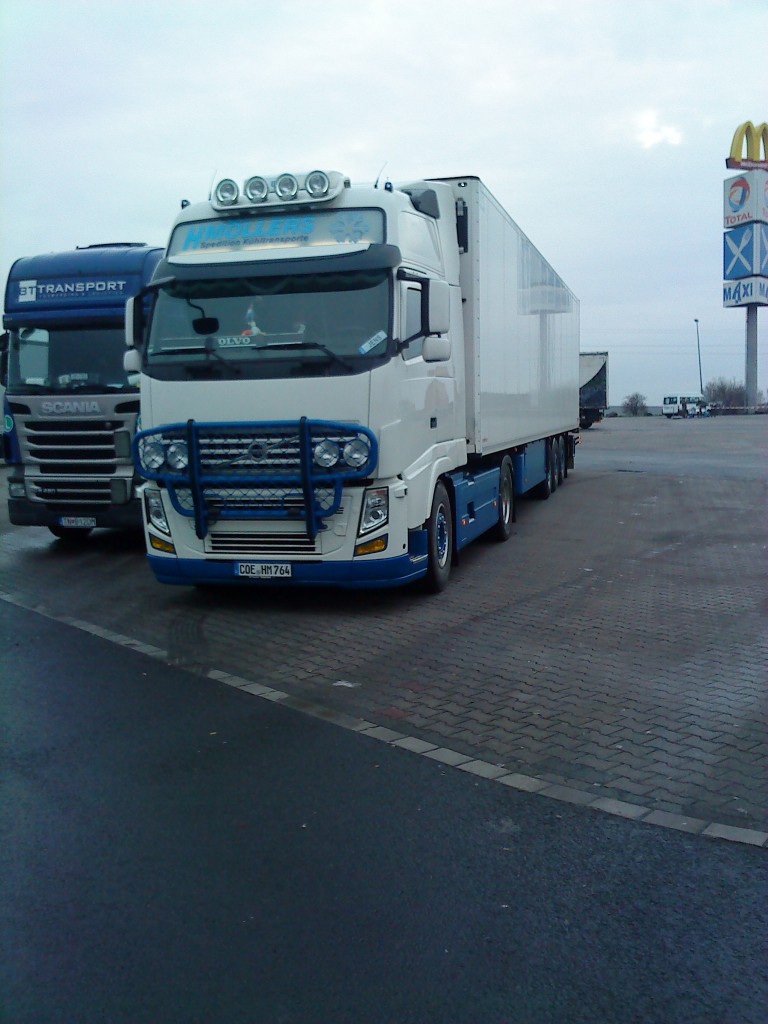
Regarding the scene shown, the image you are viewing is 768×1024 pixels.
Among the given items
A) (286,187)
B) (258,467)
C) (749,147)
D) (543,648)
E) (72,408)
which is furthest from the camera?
(749,147)

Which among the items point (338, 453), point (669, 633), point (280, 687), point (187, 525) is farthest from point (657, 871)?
point (187, 525)

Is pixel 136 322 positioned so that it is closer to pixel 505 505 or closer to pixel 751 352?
pixel 505 505

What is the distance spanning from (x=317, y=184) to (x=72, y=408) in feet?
14.8

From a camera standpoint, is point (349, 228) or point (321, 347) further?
point (349, 228)

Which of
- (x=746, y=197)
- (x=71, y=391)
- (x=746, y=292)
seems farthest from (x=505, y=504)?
(x=746, y=292)

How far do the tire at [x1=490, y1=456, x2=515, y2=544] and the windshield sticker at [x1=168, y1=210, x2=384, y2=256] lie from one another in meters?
4.85

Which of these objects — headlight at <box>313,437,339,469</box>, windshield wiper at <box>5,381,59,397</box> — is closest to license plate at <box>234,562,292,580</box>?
headlight at <box>313,437,339,469</box>

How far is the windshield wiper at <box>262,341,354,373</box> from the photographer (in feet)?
28.2

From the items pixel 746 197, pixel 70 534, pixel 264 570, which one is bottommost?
pixel 70 534

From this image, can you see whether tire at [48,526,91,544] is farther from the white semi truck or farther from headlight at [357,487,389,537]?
headlight at [357,487,389,537]

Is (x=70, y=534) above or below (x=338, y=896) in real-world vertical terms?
above

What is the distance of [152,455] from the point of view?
9.05m

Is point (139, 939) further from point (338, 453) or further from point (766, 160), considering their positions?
point (766, 160)

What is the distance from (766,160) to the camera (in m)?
80.5
